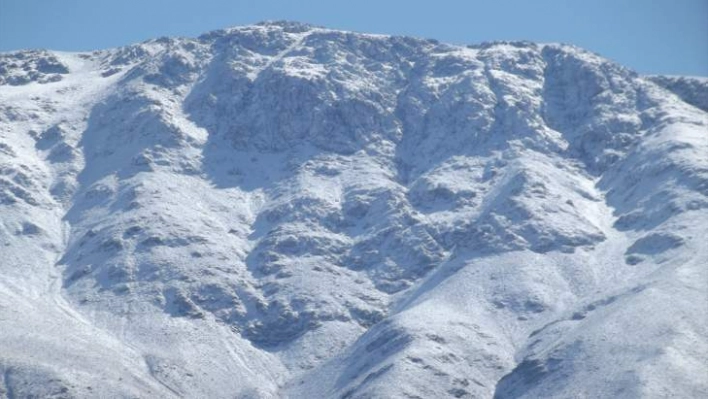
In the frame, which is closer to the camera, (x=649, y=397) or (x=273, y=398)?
(x=649, y=397)

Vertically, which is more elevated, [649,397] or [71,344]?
[71,344]

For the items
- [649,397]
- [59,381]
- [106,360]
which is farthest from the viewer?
[106,360]

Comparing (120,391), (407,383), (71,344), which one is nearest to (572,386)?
(407,383)

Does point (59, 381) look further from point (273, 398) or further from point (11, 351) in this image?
point (273, 398)

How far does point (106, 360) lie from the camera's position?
196250 millimetres

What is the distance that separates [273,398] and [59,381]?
113ft

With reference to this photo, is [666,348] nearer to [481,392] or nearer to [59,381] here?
[481,392]

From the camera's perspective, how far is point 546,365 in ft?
623

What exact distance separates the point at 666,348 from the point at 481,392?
28.2 metres

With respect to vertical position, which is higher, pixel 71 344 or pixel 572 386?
pixel 71 344

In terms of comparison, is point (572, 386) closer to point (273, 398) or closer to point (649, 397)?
point (649, 397)

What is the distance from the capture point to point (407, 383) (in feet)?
625

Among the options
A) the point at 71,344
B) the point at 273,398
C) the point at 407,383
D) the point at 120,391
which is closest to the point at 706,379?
the point at 407,383

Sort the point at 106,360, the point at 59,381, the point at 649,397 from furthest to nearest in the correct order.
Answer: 1. the point at 106,360
2. the point at 59,381
3. the point at 649,397
